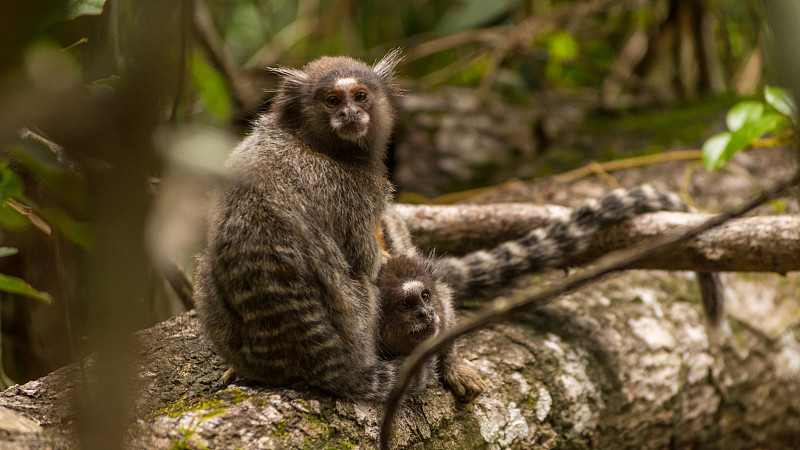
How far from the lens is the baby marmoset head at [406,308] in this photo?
3.01 metres

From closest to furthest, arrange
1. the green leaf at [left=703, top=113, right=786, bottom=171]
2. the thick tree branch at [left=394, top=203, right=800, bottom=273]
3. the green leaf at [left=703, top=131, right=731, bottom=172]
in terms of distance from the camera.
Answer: the thick tree branch at [left=394, top=203, right=800, bottom=273] → the green leaf at [left=703, top=113, right=786, bottom=171] → the green leaf at [left=703, top=131, right=731, bottom=172]

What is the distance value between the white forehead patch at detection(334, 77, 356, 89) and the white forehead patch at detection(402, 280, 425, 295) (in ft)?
3.36

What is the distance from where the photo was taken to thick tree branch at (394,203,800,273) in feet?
11.0

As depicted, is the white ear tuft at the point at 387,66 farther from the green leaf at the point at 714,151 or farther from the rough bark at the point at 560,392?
the green leaf at the point at 714,151

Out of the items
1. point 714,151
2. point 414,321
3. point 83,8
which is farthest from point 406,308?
point 714,151

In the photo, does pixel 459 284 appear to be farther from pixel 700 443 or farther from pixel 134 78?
pixel 134 78

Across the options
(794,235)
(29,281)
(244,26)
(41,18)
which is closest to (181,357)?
(29,281)

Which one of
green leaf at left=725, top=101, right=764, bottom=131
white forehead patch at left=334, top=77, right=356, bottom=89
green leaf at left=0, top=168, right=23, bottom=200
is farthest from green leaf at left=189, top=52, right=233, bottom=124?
green leaf at left=725, top=101, right=764, bottom=131

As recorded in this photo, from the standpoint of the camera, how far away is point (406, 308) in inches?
121

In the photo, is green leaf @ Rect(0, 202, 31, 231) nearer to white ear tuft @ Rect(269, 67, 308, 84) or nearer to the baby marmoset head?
white ear tuft @ Rect(269, 67, 308, 84)

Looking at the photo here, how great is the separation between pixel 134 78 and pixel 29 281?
10.2 feet

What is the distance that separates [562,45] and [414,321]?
614 cm

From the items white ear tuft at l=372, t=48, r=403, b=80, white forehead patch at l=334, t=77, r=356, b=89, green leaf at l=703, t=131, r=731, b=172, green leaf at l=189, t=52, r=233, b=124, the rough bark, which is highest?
green leaf at l=189, t=52, r=233, b=124

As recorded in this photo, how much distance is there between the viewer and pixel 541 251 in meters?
3.85
